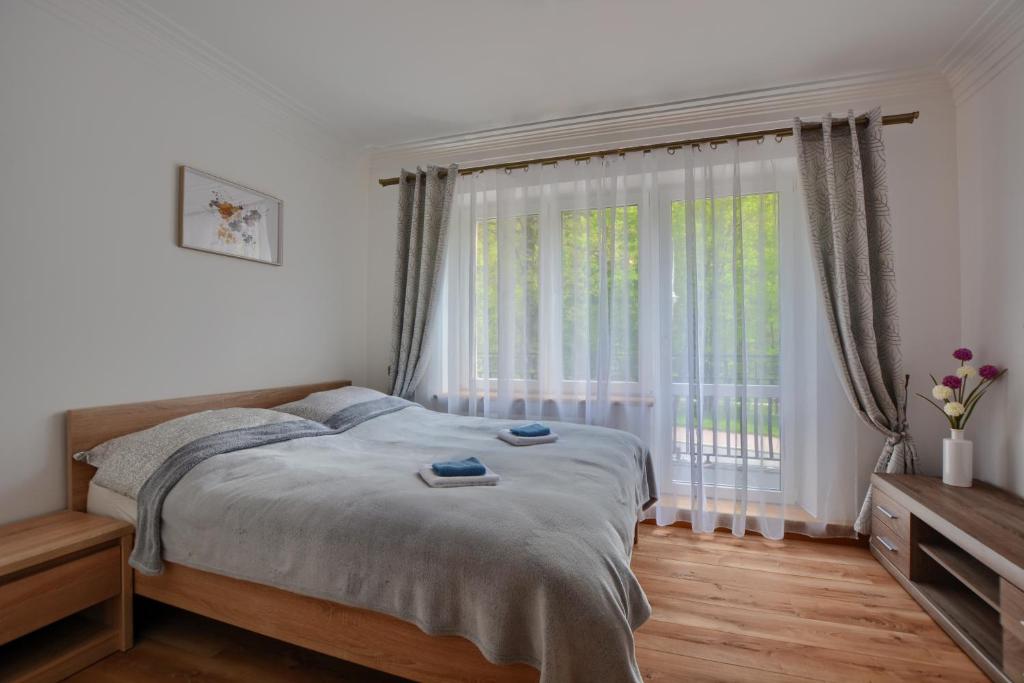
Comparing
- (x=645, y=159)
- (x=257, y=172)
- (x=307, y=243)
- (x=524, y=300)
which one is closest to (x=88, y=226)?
(x=257, y=172)

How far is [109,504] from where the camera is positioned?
181 cm

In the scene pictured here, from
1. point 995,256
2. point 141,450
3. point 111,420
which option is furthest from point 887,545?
point 111,420

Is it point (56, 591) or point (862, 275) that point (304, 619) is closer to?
point (56, 591)

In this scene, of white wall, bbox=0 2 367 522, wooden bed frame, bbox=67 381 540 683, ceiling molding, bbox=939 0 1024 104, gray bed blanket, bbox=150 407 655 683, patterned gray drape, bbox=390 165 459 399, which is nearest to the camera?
gray bed blanket, bbox=150 407 655 683

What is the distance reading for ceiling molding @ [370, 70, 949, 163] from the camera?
103 inches

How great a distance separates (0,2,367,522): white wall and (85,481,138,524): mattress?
4.9 inches

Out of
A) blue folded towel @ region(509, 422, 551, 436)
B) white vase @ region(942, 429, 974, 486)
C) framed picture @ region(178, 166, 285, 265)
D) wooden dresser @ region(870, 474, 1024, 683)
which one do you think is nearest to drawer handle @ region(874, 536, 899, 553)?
wooden dresser @ region(870, 474, 1024, 683)

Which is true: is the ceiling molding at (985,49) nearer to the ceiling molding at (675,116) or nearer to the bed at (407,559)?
the ceiling molding at (675,116)

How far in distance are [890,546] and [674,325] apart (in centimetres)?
153

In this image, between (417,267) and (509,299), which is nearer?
(509,299)

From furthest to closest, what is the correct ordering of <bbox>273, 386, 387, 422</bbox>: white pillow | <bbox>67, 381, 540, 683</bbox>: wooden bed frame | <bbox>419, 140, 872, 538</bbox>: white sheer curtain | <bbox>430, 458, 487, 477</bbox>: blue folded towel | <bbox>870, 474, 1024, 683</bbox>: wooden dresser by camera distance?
<bbox>419, 140, 872, 538</bbox>: white sheer curtain, <bbox>273, 386, 387, 422</bbox>: white pillow, <bbox>430, 458, 487, 477</bbox>: blue folded towel, <bbox>870, 474, 1024, 683</bbox>: wooden dresser, <bbox>67, 381, 540, 683</bbox>: wooden bed frame

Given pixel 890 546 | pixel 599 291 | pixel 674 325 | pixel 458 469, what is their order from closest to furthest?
pixel 458 469
pixel 890 546
pixel 674 325
pixel 599 291

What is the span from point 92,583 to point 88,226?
1424 millimetres

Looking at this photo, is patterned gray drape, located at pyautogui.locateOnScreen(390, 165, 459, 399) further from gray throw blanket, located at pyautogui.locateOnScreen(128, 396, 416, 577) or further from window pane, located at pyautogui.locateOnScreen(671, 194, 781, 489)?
→ window pane, located at pyautogui.locateOnScreen(671, 194, 781, 489)
